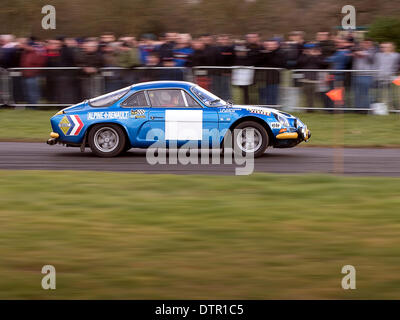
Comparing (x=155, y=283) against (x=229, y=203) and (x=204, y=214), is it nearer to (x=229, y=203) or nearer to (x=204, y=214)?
(x=204, y=214)

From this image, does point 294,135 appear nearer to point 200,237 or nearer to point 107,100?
point 107,100

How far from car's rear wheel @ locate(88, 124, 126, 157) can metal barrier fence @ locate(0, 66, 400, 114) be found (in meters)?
5.58

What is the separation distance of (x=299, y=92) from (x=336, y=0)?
43.3 feet

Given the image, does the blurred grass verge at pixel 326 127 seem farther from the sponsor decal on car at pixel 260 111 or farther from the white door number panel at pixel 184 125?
the white door number panel at pixel 184 125

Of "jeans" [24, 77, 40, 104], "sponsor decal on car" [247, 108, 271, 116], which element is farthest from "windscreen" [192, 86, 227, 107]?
"jeans" [24, 77, 40, 104]

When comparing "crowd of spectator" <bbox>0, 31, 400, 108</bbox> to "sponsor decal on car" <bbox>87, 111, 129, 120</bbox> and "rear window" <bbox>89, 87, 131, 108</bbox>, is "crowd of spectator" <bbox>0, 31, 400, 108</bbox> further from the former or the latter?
"sponsor decal on car" <bbox>87, 111, 129, 120</bbox>

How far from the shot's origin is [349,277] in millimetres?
5387

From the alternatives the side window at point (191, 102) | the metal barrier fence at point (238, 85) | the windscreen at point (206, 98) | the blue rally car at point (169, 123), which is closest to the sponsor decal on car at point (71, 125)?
the blue rally car at point (169, 123)

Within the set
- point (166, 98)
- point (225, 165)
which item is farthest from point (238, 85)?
point (225, 165)

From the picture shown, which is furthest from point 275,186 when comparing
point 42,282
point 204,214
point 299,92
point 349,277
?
point 299,92

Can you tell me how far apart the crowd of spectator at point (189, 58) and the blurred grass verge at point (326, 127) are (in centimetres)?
55

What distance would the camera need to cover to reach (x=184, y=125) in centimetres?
1202

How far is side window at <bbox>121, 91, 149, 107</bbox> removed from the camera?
12305 mm

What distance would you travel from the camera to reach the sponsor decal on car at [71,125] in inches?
483
